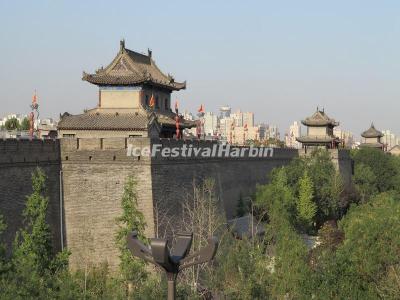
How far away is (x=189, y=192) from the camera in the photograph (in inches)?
638

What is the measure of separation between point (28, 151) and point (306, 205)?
39.7 ft

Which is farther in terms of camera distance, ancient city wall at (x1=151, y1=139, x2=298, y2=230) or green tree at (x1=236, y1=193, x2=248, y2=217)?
green tree at (x1=236, y1=193, x2=248, y2=217)

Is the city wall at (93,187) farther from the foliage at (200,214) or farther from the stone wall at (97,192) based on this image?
the foliage at (200,214)

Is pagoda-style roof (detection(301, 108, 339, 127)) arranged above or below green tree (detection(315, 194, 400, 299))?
above

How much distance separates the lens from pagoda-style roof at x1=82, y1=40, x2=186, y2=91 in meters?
18.2

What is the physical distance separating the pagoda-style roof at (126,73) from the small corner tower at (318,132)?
12916mm

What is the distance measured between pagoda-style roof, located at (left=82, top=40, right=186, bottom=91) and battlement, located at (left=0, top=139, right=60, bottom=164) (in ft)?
16.6

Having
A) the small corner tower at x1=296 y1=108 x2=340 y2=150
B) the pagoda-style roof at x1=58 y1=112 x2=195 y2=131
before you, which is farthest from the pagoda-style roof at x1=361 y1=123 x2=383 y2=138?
the pagoda-style roof at x1=58 y1=112 x2=195 y2=131

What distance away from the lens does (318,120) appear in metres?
31.2

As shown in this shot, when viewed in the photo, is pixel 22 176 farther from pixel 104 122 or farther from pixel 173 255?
pixel 173 255

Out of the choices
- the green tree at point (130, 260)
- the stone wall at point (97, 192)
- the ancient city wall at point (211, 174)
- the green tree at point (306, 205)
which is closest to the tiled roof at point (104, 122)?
the ancient city wall at point (211, 174)

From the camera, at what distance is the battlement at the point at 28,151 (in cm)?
1191

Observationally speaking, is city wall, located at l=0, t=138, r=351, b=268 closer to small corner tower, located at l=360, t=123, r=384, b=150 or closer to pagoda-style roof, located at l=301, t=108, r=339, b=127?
pagoda-style roof, located at l=301, t=108, r=339, b=127

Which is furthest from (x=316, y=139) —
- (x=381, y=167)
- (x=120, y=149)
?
(x=120, y=149)
